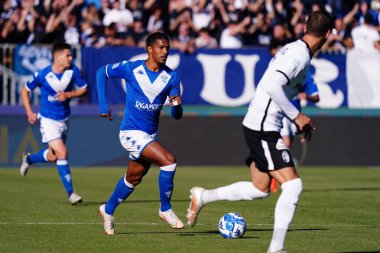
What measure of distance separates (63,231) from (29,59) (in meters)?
11.9

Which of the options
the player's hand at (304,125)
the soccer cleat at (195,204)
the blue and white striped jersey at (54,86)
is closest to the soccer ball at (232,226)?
the soccer cleat at (195,204)

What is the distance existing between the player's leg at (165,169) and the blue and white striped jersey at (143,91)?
1.05 ft

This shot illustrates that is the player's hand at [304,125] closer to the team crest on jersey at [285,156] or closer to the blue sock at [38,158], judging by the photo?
the team crest on jersey at [285,156]

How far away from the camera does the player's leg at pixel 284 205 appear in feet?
29.6

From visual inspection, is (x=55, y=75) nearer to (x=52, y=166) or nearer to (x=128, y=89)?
(x=128, y=89)

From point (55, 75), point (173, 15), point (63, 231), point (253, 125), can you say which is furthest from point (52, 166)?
point (253, 125)

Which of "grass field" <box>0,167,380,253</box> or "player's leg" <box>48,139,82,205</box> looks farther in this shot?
"player's leg" <box>48,139,82,205</box>

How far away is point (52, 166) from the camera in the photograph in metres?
23.7

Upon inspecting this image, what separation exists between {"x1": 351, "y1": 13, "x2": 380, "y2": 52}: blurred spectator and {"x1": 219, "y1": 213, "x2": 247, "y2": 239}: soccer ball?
50.1ft

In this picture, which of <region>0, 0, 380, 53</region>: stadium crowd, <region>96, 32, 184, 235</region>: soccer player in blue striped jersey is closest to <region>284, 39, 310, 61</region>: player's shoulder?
<region>96, 32, 184, 235</region>: soccer player in blue striped jersey

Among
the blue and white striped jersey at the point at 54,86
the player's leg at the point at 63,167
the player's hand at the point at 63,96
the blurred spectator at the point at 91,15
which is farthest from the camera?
the blurred spectator at the point at 91,15

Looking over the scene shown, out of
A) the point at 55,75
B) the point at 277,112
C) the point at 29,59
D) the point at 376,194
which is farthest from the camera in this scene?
the point at 29,59

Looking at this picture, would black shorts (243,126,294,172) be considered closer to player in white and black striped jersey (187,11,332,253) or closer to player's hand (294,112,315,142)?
player in white and black striped jersey (187,11,332,253)

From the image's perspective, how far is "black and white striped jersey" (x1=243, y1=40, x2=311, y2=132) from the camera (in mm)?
9133
